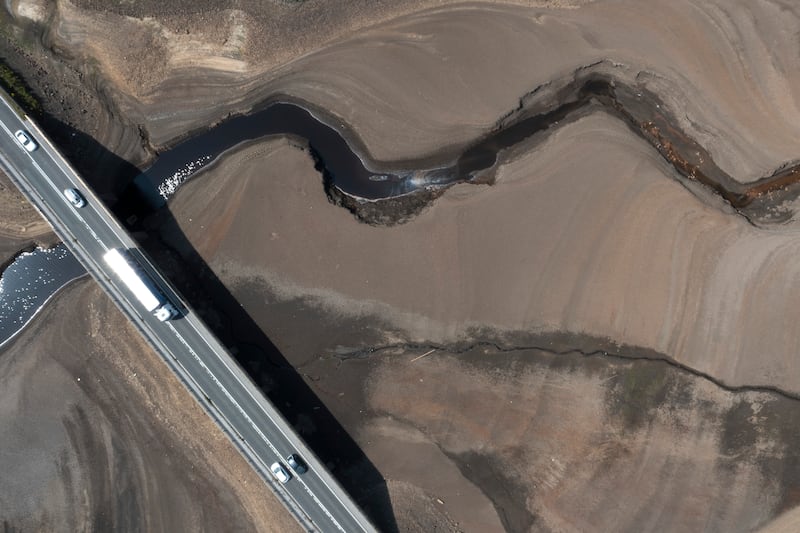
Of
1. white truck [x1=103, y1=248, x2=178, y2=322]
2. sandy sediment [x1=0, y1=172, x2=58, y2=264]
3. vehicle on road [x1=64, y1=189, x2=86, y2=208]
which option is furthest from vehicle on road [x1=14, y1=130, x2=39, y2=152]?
white truck [x1=103, y1=248, x2=178, y2=322]

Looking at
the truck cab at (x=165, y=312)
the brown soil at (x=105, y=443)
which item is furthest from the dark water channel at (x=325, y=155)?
the brown soil at (x=105, y=443)

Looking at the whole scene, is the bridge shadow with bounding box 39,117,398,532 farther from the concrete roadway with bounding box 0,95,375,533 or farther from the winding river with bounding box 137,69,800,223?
the winding river with bounding box 137,69,800,223

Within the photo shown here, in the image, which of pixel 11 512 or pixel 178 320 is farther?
pixel 11 512

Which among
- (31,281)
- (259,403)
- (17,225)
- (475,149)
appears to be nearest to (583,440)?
(475,149)

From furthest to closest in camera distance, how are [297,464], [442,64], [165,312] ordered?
[442,64] → [297,464] → [165,312]

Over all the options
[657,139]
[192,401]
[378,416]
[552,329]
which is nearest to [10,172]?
[192,401]

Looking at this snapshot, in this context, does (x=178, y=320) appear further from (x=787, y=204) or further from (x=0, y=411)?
(x=787, y=204)

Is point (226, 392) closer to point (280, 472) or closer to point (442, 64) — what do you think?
point (280, 472)
